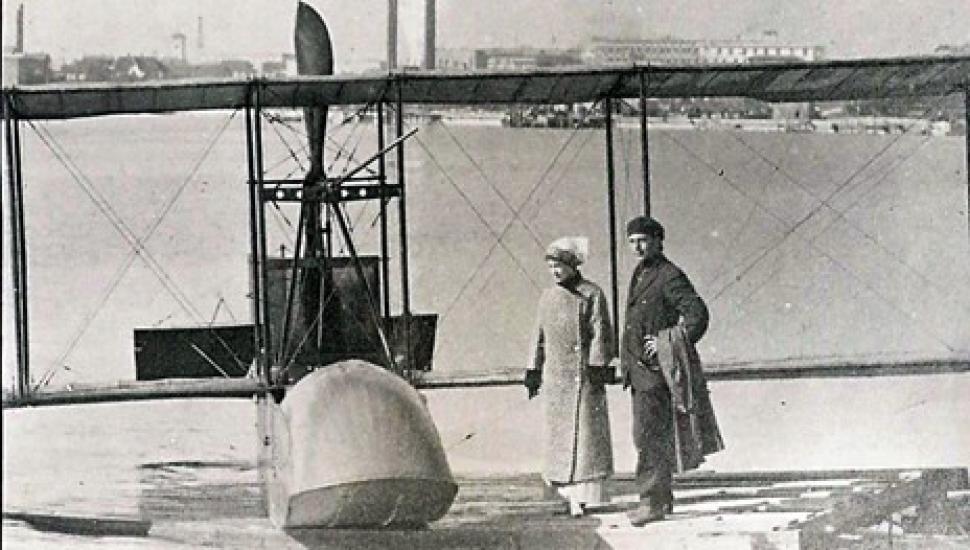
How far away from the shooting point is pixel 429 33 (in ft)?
16.1

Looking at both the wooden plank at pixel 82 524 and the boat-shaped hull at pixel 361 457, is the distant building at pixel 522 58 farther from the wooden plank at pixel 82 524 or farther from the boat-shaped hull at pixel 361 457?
the wooden plank at pixel 82 524

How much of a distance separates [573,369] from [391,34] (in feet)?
5.05

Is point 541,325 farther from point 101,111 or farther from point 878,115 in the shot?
point 878,115

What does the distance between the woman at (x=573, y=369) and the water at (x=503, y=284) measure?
74 centimetres

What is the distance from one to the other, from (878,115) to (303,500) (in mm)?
3646

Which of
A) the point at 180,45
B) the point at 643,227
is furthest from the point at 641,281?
the point at 180,45

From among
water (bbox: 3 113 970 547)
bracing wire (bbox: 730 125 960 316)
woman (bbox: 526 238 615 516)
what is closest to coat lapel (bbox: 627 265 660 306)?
woman (bbox: 526 238 615 516)

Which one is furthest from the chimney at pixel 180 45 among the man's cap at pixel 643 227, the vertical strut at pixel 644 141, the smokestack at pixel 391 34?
the man's cap at pixel 643 227

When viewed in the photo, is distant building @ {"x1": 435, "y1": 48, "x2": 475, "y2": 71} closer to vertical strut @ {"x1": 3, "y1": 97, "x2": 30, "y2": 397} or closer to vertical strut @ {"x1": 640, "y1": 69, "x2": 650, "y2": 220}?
vertical strut @ {"x1": 640, "y1": 69, "x2": 650, "y2": 220}

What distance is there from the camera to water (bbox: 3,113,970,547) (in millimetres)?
5727

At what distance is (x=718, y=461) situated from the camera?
5852 millimetres

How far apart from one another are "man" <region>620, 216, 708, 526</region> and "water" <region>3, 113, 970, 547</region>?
39.0 inches

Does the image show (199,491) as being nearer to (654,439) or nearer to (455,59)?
(455,59)

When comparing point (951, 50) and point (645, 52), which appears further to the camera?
point (645, 52)
